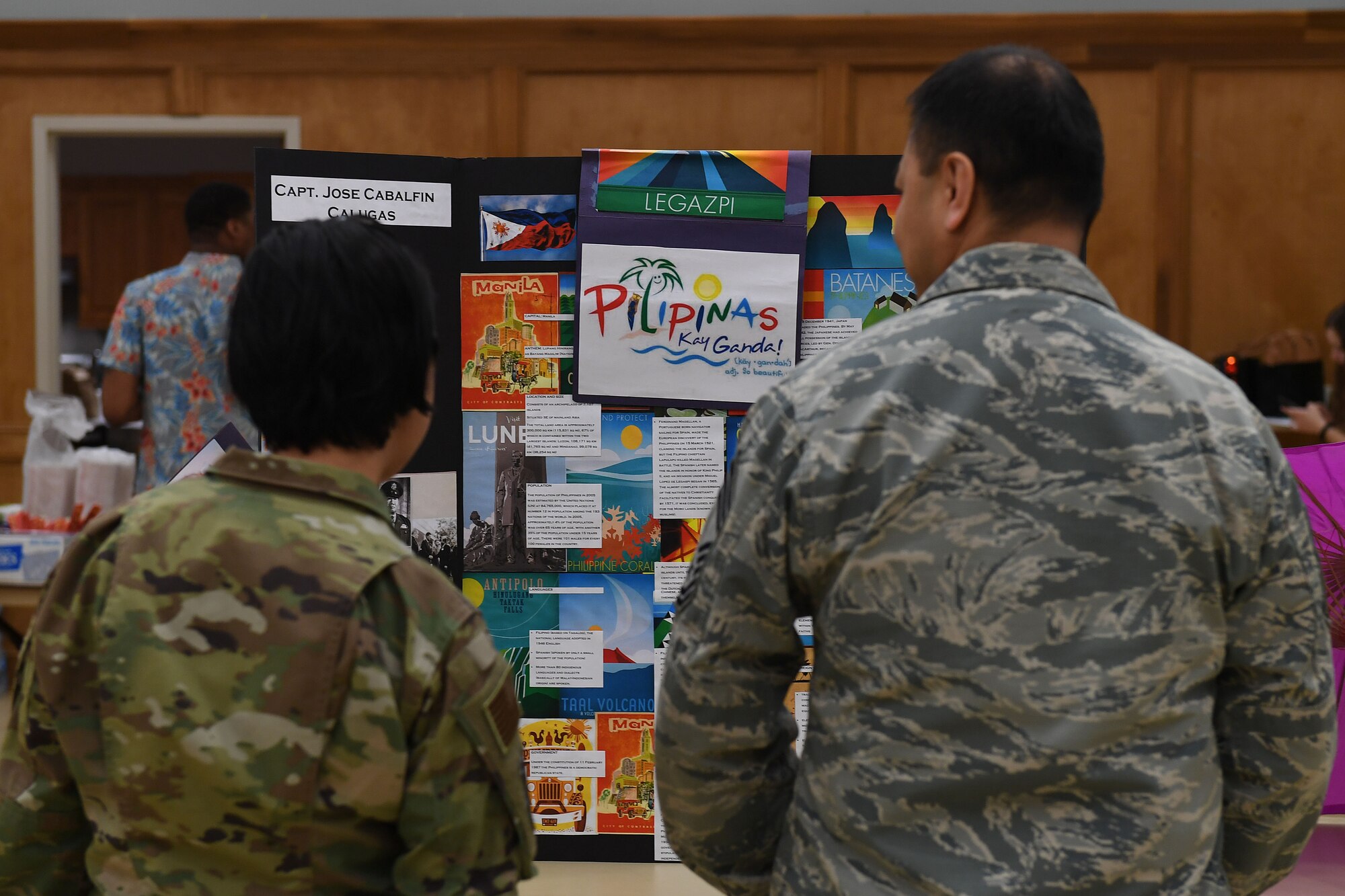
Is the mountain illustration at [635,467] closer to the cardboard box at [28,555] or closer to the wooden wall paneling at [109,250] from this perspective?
the cardboard box at [28,555]

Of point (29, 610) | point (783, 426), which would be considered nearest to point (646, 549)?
point (783, 426)

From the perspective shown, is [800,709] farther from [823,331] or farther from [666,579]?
[823,331]

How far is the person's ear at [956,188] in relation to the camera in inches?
42.7

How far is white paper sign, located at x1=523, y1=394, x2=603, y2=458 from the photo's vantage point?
94.6 inches

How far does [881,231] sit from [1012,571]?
1.47m

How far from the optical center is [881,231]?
2355 mm

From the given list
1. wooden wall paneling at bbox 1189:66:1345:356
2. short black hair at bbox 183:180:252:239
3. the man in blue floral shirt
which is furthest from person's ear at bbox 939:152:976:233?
wooden wall paneling at bbox 1189:66:1345:356

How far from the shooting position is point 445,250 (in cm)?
240

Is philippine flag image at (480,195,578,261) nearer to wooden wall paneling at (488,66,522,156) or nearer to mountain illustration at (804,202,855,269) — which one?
mountain illustration at (804,202,855,269)

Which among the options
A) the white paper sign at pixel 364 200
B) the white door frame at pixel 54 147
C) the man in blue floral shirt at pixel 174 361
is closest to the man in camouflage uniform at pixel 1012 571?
the white paper sign at pixel 364 200

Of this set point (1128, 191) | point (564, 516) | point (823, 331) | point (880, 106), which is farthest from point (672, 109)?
point (564, 516)

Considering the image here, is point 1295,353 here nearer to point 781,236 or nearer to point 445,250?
point 781,236

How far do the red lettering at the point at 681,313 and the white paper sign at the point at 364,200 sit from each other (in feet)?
1.61

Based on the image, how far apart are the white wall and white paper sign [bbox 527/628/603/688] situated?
3.48 meters
